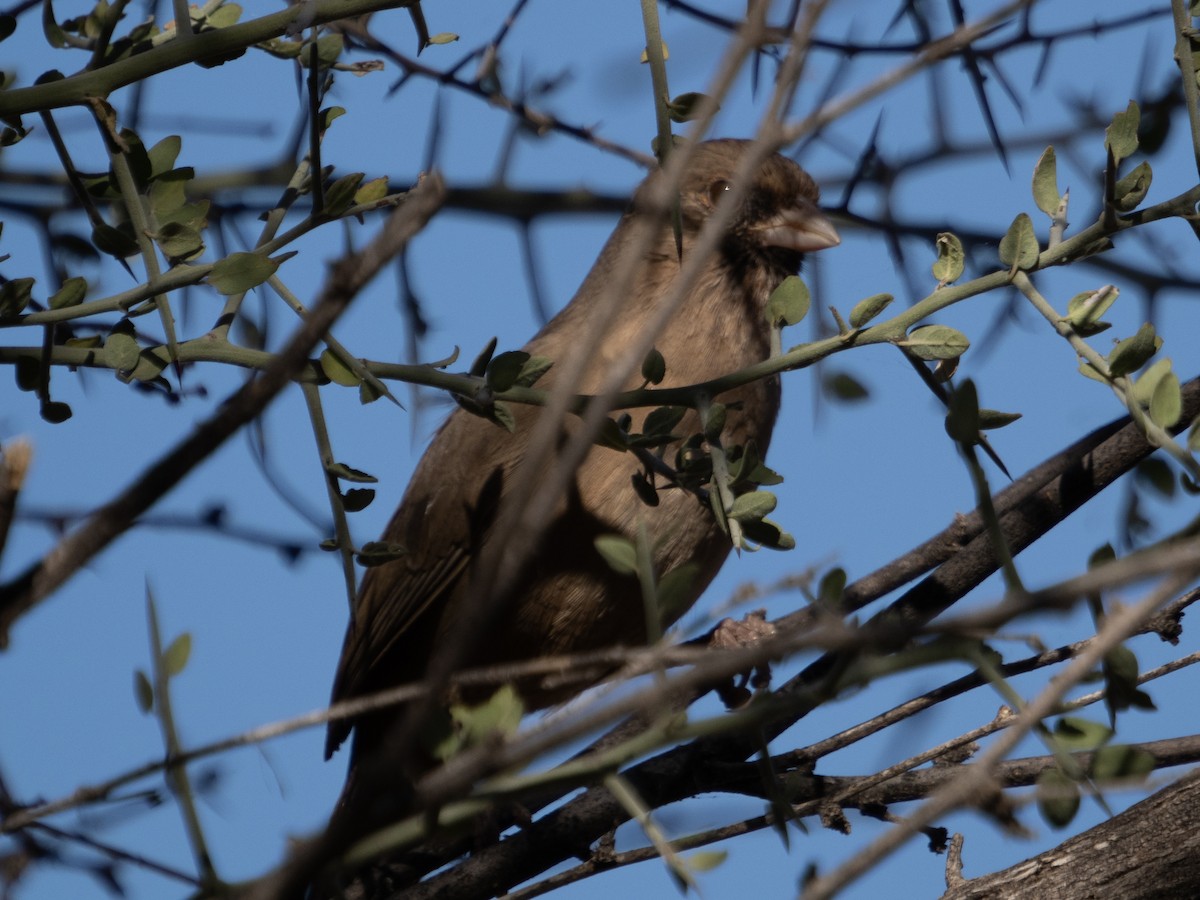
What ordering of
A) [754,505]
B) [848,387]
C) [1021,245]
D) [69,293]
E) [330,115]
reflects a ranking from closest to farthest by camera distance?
[1021,245] → [754,505] → [69,293] → [330,115] → [848,387]

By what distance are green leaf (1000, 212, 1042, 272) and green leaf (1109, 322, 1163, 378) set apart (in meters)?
0.19

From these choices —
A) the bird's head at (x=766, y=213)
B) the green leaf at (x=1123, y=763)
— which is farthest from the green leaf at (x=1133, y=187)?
the bird's head at (x=766, y=213)

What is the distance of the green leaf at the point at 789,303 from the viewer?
2.39 metres

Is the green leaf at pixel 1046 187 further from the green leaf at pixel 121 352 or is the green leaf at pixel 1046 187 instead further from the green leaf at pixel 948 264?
the green leaf at pixel 121 352

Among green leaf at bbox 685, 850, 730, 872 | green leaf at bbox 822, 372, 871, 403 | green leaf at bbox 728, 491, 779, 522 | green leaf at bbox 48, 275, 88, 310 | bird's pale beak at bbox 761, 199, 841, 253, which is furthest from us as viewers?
bird's pale beak at bbox 761, 199, 841, 253

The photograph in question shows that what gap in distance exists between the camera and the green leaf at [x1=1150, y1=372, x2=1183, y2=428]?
1.92 meters

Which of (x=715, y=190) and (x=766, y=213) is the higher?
(x=715, y=190)

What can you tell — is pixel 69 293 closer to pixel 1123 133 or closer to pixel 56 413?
pixel 56 413

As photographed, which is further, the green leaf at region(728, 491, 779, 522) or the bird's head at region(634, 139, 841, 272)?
the bird's head at region(634, 139, 841, 272)

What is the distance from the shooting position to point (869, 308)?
85.4 inches

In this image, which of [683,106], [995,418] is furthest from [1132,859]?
[683,106]

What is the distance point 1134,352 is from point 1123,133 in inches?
14.2

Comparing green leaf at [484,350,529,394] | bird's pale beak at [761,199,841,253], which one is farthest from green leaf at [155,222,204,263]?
bird's pale beak at [761,199,841,253]

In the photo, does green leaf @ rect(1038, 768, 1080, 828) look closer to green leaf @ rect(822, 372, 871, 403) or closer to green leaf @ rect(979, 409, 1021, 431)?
green leaf @ rect(979, 409, 1021, 431)
